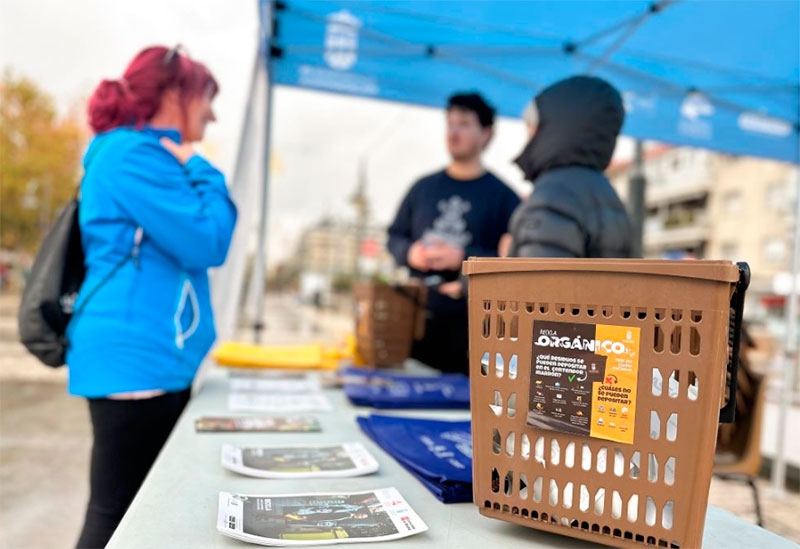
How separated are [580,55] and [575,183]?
2.26 meters

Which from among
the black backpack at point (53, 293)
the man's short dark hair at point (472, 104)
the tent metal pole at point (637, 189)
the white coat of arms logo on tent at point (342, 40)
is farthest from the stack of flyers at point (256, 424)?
the tent metal pole at point (637, 189)

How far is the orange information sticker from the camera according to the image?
2.31 ft

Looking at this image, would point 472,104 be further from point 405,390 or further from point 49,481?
point 49,481

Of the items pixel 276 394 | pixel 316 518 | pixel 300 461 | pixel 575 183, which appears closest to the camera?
pixel 316 518

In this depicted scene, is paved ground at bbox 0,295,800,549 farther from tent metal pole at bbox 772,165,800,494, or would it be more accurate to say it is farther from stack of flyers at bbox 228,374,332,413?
stack of flyers at bbox 228,374,332,413

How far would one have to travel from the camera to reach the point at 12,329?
11.3m

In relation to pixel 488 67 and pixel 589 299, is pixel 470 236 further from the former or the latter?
pixel 589 299

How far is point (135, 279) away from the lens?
1427 mm

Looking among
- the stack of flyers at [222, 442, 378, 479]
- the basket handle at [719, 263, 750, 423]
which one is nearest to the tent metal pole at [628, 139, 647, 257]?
the stack of flyers at [222, 442, 378, 479]

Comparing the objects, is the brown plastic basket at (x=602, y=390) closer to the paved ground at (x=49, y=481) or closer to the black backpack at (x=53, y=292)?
the black backpack at (x=53, y=292)

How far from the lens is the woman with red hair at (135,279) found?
1.39 meters

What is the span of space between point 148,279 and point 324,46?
210 centimetres

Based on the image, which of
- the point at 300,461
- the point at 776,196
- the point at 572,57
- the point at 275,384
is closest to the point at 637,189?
the point at 572,57

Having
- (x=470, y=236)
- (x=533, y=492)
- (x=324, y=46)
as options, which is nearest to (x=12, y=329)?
(x=324, y=46)
